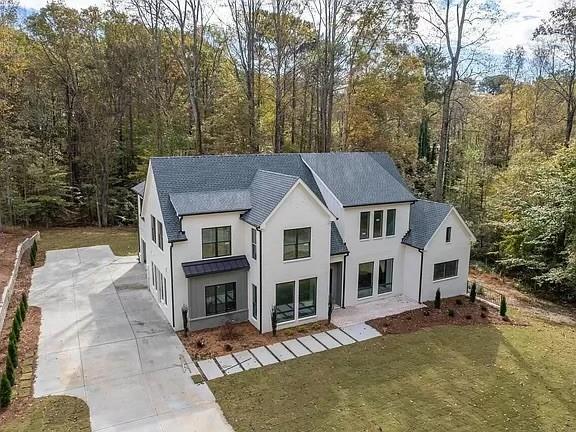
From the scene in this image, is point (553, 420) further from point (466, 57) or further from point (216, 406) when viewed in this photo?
point (466, 57)

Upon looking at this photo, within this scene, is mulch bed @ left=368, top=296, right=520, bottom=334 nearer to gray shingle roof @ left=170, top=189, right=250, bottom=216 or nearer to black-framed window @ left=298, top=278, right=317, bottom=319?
black-framed window @ left=298, top=278, right=317, bottom=319

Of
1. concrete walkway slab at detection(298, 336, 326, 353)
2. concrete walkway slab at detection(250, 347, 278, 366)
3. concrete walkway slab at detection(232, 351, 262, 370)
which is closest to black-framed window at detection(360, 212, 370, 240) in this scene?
concrete walkway slab at detection(298, 336, 326, 353)

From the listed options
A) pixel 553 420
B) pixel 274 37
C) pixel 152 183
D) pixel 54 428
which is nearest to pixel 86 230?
pixel 152 183

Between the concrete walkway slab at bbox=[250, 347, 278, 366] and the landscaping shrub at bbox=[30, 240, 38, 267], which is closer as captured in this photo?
the concrete walkway slab at bbox=[250, 347, 278, 366]

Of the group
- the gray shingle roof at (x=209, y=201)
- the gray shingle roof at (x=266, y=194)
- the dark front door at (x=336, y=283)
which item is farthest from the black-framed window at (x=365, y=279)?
the gray shingle roof at (x=209, y=201)

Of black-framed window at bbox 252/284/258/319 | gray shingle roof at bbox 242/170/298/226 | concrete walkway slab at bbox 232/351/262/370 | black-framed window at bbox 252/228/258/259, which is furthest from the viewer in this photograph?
black-framed window at bbox 252/284/258/319

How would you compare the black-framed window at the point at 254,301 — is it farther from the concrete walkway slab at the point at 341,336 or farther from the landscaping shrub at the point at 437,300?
the landscaping shrub at the point at 437,300

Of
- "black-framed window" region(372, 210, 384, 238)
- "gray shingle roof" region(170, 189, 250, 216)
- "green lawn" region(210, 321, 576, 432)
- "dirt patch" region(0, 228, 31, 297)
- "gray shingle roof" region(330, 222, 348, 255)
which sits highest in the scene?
"gray shingle roof" region(170, 189, 250, 216)

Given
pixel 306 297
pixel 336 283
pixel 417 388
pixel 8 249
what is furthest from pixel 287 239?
pixel 8 249
